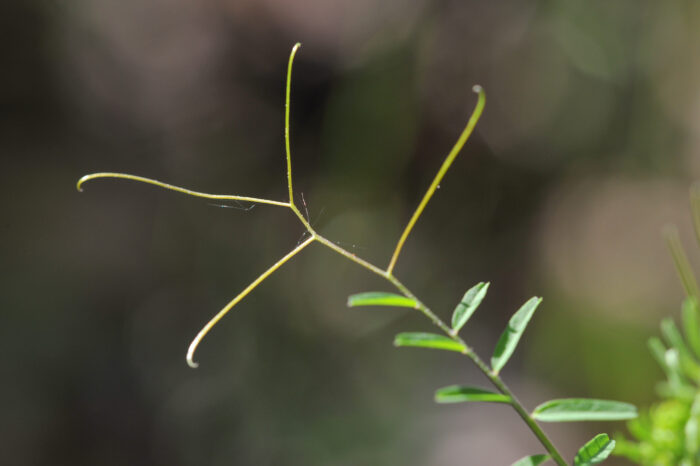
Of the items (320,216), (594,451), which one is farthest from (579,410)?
(320,216)

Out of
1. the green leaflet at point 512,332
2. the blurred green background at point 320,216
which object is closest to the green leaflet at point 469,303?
the green leaflet at point 512,332

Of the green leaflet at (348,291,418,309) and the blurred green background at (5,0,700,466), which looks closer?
the green leaflet at (348,291,418,309)

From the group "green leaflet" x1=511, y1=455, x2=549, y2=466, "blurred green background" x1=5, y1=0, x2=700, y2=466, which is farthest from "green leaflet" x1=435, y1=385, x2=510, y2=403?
"blurred green background" x1=5, y1=0, x2=700, y2=466

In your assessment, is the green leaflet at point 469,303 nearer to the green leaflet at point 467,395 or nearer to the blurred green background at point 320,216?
the green leaflet at point 467,395

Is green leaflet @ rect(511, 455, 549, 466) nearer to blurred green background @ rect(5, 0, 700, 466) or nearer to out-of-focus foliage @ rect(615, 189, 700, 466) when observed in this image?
out-of-focus foliage @ rect(615, 189, 700, 466)

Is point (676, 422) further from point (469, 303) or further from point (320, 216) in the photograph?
point (320, 216)

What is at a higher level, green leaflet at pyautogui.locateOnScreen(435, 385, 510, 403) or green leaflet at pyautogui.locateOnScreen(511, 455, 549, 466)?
green leaflet at pyautogui.locateOnScreen(435, 385, 510, 403)
